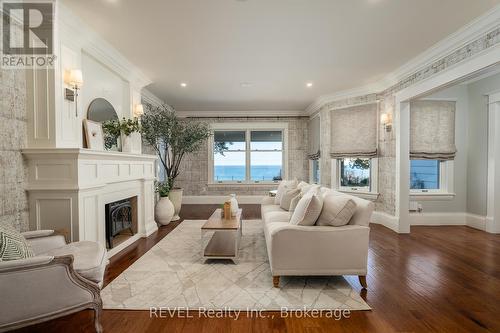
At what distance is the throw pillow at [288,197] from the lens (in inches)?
148

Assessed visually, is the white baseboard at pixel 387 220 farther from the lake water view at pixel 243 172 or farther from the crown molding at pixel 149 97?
the crown molding at pixel 149 97

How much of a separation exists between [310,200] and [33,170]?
9.46 feet

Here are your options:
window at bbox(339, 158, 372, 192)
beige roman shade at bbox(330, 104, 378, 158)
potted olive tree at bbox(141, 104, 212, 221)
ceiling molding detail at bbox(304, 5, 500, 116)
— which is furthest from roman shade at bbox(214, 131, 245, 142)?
ceiling molding detail at bbox(304, 5, 500, 116)

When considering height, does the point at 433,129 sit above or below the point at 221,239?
above

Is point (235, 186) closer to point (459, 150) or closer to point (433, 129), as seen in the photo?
point (433, 129)

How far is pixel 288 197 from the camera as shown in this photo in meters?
3.81

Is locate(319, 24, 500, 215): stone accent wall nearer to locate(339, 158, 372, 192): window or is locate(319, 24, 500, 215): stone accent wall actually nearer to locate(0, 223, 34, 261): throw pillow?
locate(339, 158, 372, 192): window

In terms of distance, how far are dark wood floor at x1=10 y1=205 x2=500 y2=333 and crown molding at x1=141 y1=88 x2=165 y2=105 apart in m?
3.35

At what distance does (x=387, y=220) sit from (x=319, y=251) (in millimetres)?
3042

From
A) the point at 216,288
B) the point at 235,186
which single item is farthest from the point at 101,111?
the point at 235,186

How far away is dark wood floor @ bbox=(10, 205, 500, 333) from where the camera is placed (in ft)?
5.91

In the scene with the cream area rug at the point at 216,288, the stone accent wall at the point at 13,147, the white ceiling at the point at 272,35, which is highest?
the white ceiling at the point at 272,35

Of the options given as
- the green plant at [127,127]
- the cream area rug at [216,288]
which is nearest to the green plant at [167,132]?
the green plant at [127,127]

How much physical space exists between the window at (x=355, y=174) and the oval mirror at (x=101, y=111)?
16.3 feet
